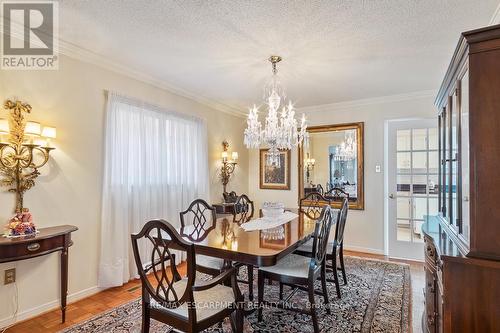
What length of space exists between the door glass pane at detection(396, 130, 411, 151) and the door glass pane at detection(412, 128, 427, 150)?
0.26ft

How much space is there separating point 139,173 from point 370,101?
3748mm

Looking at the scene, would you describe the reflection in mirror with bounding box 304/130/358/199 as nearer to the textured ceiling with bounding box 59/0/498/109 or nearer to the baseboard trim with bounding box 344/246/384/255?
the baseboard trim with bounding box 344/246/384/255

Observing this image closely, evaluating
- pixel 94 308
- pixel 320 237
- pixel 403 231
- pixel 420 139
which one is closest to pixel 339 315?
pixel 320 237

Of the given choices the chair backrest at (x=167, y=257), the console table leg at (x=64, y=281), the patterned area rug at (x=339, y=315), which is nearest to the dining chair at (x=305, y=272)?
the patterned area rug at (x=339, y=315)

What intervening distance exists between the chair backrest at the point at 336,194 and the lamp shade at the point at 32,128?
4.07 meters

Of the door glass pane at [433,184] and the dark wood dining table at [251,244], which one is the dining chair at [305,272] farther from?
the door glass pane at [433,184]

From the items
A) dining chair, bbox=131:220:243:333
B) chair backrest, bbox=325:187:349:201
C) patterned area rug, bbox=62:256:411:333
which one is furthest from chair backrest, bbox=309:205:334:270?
chair backrest, bbox=325:187:349:201

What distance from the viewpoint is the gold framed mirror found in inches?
180

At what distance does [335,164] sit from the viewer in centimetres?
478

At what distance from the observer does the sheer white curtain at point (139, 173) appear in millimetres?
3057

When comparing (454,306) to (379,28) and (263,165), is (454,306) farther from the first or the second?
(263,165)

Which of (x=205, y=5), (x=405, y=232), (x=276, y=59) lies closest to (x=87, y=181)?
(x=205, y=5)

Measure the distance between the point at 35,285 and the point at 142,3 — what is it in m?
2.59

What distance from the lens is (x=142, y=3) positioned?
201cm
